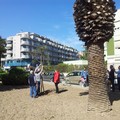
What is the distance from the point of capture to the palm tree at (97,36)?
10.0 metres

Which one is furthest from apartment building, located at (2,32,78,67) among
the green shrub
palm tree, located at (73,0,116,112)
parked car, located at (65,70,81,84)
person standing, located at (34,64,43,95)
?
palm tree, located at (73,0,116,112)

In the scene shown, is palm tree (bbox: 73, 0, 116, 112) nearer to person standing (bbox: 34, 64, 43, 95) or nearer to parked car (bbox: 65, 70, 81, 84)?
person standing (bbox: 34, 64, 43, 95)

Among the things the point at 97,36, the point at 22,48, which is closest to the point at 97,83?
the point at 97,36

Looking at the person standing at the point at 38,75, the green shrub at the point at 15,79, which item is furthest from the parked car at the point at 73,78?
the person standing at the point at 38,75

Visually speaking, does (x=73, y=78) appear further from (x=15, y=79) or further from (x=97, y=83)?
(x=97, y=83)

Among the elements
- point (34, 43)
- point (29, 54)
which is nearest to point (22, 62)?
point (29, 54)

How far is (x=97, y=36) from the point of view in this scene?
10.2 meters

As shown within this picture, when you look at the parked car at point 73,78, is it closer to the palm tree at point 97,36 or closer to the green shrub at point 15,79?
the green shrub at point 15,79

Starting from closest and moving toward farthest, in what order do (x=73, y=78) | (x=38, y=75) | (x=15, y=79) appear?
(x=38, y=75) → (x=15, y=79) → (x=73, y=78)

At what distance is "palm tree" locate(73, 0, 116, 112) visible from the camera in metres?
10.0

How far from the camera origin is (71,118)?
8891 mm

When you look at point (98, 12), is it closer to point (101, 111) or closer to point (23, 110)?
point (101, 111)

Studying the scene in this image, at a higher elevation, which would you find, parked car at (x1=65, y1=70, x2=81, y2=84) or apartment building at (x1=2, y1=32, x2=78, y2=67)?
apartment building at (x1=2, y1=32, x2=78, y2=67)

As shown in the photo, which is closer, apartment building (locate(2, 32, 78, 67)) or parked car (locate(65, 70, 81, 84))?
parked car (locate(65, 70, 81, 84))
